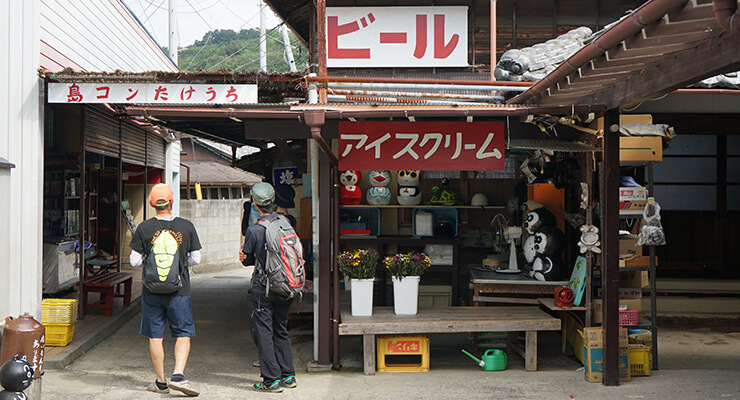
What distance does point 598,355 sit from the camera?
709 cm

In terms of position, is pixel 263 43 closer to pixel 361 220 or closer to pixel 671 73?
pixel 361 220

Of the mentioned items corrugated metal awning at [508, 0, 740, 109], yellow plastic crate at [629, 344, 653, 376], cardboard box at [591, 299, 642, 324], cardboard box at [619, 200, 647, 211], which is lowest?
yellow plastic crate at [629, 344, 653, 376]

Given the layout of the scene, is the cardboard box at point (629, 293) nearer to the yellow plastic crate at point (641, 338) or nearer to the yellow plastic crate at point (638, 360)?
the yellow plastic crate at point (641, 338)

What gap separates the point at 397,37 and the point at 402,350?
4846 millimetres

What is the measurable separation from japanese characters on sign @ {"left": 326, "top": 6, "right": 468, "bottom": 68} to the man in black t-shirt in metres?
4.18

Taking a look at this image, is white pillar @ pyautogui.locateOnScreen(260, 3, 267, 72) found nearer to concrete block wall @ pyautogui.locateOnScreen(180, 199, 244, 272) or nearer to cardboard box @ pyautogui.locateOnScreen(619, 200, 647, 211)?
concrete block wall @ pyautogui.locateOnScreen(180, 199, 244, 272)

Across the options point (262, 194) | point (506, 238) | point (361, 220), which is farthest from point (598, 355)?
point (361, 220)

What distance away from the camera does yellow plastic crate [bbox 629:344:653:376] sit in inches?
288

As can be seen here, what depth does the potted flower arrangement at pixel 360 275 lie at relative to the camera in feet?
25.3

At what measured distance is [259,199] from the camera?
272 inches

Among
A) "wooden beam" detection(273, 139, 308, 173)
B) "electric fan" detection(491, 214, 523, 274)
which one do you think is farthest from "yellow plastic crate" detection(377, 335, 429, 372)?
"wooden beam" detection(273, 139, 308, 173)

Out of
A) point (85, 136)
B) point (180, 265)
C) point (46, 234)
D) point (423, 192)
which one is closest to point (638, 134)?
point (423, 192)

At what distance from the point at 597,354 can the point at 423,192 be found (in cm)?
398

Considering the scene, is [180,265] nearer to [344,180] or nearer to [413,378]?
[413,378]
